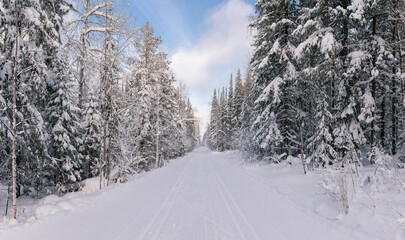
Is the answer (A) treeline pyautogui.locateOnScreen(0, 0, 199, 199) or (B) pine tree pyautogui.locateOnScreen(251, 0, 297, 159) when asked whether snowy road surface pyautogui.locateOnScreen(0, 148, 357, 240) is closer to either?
(A) treeline pyautogui.locateOnScreen(0, 0, 199, 199)

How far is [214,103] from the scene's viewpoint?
6072 centimetres

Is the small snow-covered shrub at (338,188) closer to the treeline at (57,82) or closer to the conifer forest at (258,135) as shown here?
the conifer forest at (258,135)

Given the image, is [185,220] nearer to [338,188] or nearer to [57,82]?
[338,188]

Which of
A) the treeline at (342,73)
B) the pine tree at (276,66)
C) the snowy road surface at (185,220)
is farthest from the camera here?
the pine tree at (276,66)

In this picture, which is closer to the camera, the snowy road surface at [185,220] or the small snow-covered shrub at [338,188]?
the snowy road surface at [185,220]

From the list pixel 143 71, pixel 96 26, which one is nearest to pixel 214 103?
pixel 143 71

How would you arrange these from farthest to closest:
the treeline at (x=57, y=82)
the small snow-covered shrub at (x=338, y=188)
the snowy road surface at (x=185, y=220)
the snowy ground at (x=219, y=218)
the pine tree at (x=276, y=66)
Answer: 1. the pine tree at (x=276, y=66)
2. the treeline at (x=57, y=82)
3. the small snow-covered shrub at (x=338, y=188)
4. the snowy road surface at (x=185, y=220)
5. the snowy ground at (x=219, y=218)

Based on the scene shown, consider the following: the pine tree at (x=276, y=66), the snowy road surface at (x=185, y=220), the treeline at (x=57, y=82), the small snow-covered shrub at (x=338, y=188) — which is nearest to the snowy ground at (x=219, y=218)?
the snowy road surface at (x=185, y=220)

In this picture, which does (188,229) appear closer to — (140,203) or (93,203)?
(140,203)

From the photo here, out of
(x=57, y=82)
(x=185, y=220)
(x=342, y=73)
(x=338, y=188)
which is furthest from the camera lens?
(x=57, y=82)

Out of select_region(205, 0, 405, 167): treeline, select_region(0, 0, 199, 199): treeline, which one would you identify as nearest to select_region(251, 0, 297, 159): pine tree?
select_region(205, 0, 405, 167): treeline

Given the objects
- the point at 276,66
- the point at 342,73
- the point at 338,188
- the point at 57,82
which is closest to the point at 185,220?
the point at 338,188

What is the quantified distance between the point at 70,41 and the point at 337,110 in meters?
13.4

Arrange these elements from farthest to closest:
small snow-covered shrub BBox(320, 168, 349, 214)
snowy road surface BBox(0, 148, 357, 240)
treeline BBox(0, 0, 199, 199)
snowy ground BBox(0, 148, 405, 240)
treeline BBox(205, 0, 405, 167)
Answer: treeline BBox(205, 0, 405, 167) → treeline BBox(0, 0, 199, 199) → small snow-covered shrub BBox(320, 168, 349, 214) → snowy road surface BBox(0, 148, 357, 240) → snowy ground BBox(0, 148, 405, 240)
